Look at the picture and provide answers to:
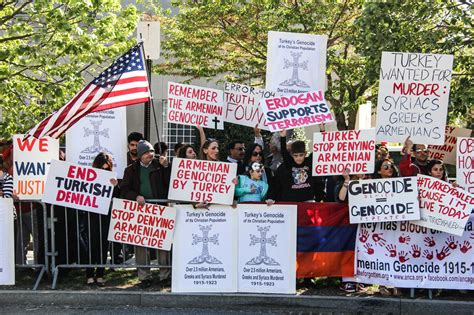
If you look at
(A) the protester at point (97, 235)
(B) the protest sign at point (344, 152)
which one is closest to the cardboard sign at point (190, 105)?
(A) the protester at point (97, 235)

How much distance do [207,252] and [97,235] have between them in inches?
58.2

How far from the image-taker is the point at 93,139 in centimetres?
1049

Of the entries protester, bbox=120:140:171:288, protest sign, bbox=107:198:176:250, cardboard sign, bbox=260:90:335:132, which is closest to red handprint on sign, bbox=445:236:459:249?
cardboard sign, bbox=260:90:335:132

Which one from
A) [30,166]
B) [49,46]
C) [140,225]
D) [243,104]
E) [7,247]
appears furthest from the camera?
[49,46]

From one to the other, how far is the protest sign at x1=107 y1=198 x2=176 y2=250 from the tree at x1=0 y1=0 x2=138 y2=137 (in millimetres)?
3584

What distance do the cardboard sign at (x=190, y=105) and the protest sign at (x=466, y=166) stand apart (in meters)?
3.27

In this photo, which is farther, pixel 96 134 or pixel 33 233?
pixel 96 134

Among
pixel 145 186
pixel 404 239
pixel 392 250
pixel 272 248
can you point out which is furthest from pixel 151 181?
pixel 404 239

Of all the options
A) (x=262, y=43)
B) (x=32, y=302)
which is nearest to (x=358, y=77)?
(x=262, y=43)

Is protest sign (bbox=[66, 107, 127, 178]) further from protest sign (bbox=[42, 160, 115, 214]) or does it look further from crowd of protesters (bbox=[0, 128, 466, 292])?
protest sign (bbox=[42, 160, 115, 214])

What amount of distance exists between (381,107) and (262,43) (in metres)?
9.49

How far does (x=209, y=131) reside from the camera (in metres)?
22.9

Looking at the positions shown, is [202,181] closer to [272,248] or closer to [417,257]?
[272,248]

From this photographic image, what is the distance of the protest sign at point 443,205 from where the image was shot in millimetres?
8508
